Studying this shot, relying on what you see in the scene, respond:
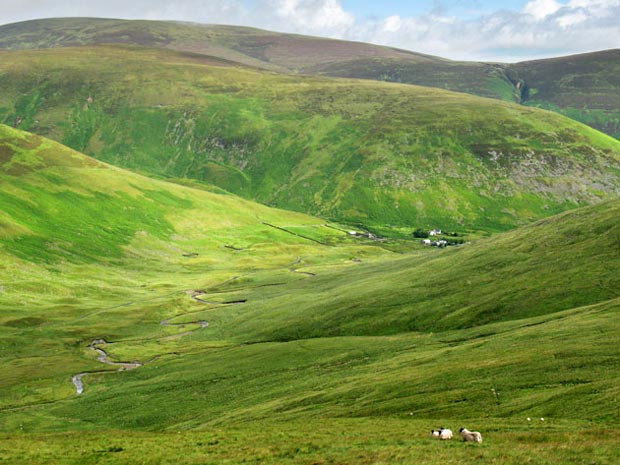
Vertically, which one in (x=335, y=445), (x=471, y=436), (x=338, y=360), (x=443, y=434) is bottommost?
(x=338, y=360)

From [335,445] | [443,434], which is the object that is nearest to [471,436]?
[443,434]

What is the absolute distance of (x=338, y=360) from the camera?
298 ft

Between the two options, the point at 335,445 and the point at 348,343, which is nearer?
the point at 335,445

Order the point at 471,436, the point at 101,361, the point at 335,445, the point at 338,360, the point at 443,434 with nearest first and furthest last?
the point at 471,436 → the point at 443,434 → the point at 335,445 → the point at 338,360 → the point at 101,361

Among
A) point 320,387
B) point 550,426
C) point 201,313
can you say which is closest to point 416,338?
point 320,387

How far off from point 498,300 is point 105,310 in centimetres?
10487

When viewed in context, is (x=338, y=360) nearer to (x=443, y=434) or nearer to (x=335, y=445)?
(x=335, y=445)

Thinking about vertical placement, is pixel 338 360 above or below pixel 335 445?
below

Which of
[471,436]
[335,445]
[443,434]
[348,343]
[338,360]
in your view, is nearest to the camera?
[471,436]

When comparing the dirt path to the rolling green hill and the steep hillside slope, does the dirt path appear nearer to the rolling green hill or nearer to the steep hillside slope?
the steep hillside slope

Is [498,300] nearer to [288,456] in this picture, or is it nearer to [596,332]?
[596,332]

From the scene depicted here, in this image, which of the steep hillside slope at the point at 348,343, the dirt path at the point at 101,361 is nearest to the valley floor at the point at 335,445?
the steep hillside slope at the point at 348,343

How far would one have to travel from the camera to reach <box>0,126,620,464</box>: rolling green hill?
148ft

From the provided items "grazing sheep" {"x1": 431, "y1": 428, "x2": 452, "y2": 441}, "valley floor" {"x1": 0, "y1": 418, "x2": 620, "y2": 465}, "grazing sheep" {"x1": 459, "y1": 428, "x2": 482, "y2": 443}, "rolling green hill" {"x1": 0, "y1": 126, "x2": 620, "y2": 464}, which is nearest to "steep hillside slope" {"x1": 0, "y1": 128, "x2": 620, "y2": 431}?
"rolling green hill" {"x1": 0, "y1": 126, "x2": 620, "y2": 464}
